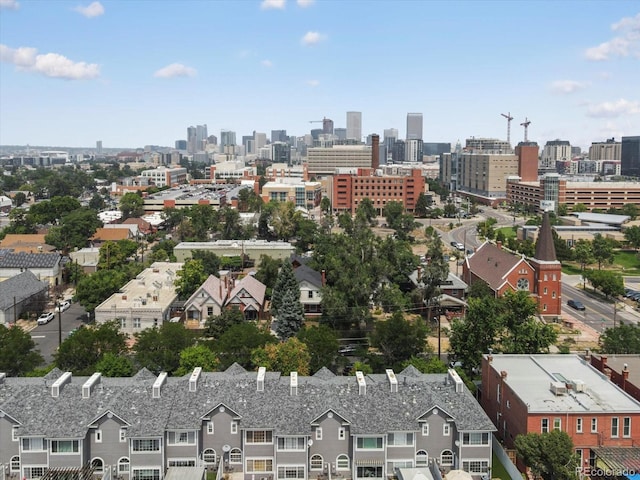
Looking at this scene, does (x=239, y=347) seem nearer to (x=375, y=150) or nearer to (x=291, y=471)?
(x=291, y=471)

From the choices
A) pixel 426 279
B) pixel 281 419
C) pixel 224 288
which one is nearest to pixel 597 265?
pixel 426 279

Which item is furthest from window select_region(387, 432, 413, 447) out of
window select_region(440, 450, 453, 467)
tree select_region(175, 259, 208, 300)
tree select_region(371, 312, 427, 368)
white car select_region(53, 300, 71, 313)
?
white car select_region(53, 300, 71, 313)

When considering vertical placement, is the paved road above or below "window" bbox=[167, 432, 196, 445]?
below

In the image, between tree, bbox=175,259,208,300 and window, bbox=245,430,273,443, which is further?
tree, bbox=175,259,208,300

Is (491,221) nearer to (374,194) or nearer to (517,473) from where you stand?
(374,194)

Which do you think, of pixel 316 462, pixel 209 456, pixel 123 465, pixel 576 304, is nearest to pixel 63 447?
pixel 123 465

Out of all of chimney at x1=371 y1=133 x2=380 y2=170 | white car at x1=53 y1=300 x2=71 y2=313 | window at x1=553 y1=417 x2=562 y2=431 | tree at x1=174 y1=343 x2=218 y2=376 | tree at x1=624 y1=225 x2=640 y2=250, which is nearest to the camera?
window at x1=553 y1=417 x2=562 y2=431

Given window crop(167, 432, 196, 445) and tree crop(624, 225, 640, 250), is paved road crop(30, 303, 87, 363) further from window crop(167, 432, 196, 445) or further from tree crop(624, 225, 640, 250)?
tree crop(624, 225, 640, 250)
